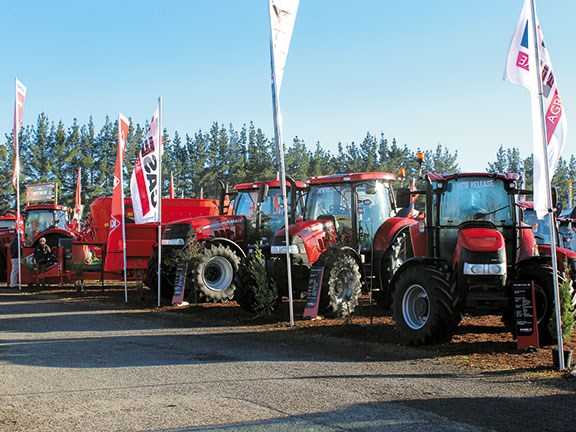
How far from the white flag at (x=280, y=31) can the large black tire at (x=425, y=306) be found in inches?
159

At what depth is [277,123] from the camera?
11.1m

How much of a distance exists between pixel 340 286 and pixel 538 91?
5260 millimetres

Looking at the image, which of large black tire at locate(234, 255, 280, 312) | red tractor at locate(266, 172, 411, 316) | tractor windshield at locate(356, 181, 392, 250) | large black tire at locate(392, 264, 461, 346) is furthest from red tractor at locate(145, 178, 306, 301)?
large black tire at locate(392, 264, 461, 346)

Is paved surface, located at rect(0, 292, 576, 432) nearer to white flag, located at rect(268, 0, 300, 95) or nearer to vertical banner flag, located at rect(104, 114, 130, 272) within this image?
white flag, located at rect(268, 0, 300, 95)

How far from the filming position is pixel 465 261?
27.5ft

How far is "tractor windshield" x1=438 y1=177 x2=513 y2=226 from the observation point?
941 centimetres

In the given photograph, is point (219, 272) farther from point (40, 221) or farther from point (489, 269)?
point (40, 221)

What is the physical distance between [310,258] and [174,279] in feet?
15.2

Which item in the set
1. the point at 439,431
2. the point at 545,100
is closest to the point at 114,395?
the point at 439,431

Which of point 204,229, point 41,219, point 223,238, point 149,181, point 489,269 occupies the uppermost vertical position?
point 149,181

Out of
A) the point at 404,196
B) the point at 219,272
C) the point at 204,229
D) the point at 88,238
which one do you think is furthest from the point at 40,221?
the point at 404,196

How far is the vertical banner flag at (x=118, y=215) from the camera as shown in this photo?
51.9 ft

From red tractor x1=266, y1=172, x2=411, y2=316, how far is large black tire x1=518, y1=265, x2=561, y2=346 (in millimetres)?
3411

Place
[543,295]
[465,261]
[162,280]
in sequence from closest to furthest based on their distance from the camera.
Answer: [465,261] < [543,295] < [162,280]
